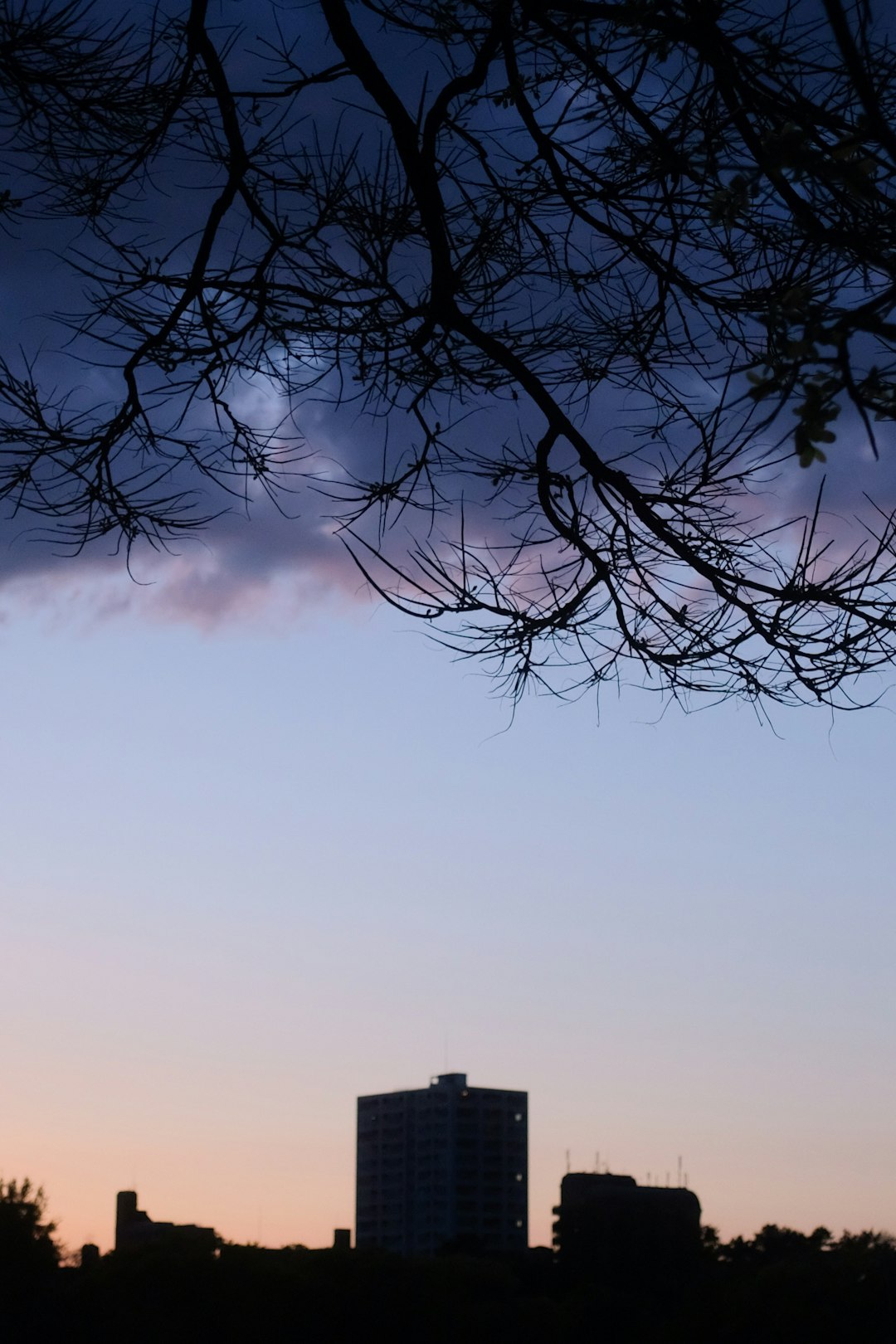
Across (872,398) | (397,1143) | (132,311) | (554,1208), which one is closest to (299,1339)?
(554,1208)

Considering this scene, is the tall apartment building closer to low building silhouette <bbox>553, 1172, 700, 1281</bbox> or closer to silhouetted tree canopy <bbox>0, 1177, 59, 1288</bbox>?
low building silhouette <bbox>553, 1172, 700, 1281</bbox>

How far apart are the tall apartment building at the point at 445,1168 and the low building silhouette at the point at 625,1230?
27.0 m

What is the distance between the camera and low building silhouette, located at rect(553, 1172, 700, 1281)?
198 feet

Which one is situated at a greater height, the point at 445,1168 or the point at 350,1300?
the point at 445,1168

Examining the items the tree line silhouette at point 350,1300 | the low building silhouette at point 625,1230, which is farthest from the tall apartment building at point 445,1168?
the tree line silhouette at point 350,1300

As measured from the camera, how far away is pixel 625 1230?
204 ft

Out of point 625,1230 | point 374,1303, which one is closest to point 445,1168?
point 625,1230

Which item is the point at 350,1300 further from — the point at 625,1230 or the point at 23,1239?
the point at 625,1230

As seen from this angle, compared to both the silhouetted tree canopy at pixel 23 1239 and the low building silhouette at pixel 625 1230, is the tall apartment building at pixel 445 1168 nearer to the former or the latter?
the low building silhouette at pixel 625 1230

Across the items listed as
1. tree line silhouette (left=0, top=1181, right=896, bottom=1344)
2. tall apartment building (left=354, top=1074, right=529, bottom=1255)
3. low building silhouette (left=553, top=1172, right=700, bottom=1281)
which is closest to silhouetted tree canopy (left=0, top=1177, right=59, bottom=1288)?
tree line silhouette (left=0, top=1181, right=896, bottom=1344)

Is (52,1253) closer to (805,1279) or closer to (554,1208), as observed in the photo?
(805,1279)

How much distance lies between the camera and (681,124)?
5.34 meters

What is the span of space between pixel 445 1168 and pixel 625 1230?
37.7 metres

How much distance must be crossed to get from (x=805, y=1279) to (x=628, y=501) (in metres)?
43.0
